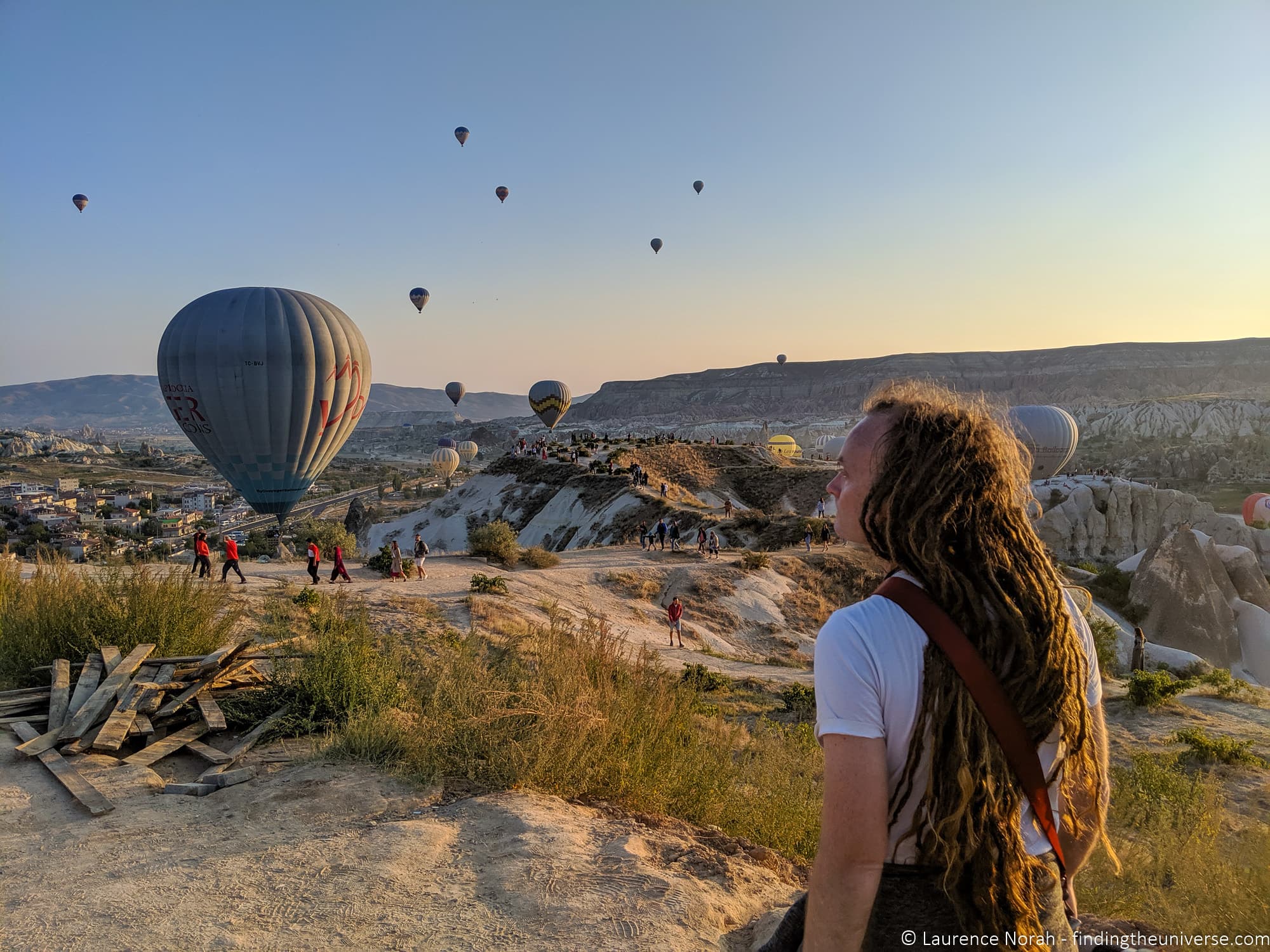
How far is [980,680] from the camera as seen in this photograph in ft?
4.63

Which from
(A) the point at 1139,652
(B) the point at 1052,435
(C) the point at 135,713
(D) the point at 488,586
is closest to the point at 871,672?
(C) the point at 135,713

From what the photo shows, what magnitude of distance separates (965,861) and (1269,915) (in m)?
2.60

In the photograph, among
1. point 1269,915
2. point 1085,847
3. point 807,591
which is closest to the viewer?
point 1085,847

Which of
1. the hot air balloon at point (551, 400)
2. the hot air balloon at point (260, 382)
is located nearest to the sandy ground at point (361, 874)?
the hot air balloon at point (260, 382)

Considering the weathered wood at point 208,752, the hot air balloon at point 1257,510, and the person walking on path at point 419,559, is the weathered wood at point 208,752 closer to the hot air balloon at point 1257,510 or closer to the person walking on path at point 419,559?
the person walking on path at point 419,559

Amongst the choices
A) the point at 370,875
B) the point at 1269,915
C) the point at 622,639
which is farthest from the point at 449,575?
the point at 1269,915

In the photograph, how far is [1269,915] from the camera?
3021mm

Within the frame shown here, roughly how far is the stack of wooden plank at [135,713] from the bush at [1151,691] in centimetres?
1119

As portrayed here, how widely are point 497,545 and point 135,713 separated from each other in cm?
1607

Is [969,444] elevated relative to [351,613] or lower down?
elevated

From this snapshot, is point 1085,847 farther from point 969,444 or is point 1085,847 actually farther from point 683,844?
point 683,844

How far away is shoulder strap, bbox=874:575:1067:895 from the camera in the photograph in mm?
1406

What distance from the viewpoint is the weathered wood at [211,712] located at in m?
5.76

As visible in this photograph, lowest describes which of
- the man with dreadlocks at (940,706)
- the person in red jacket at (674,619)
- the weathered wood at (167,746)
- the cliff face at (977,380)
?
the person in red jacket at (674,619)
